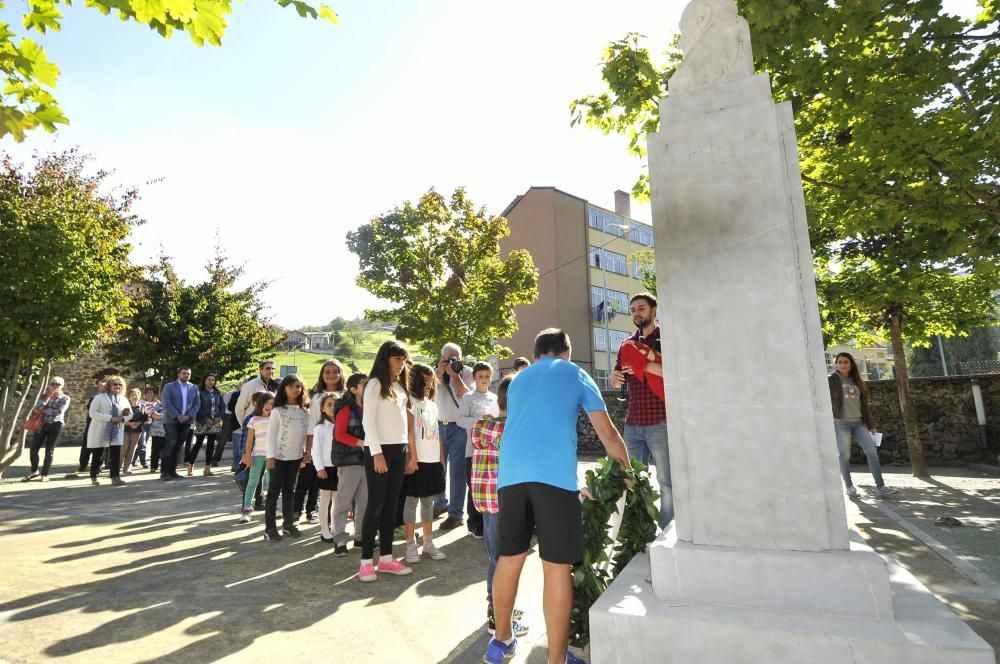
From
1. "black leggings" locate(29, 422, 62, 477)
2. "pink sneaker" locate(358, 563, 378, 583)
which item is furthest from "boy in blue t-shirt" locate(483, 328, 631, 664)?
"black leggings" locate(29, 422, 62, 477)

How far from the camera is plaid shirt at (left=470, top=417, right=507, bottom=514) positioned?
3.74 metres

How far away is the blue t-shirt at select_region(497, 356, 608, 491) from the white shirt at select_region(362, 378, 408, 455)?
75.2 inches

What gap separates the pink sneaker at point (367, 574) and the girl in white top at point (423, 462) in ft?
2.07

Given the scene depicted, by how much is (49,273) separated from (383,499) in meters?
7.90

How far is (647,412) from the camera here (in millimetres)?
4867

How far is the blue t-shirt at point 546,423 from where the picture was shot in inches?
113

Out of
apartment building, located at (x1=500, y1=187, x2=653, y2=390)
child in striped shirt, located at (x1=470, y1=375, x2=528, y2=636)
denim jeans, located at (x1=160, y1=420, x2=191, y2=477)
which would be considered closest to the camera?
child in striped shirt, located at (x1=470, y1=375, x2=528, y2=636)

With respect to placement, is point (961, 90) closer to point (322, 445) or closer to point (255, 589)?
point (322, 445)

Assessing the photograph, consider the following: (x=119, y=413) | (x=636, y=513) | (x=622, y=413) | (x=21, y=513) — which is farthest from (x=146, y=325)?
(x=636, y=513)

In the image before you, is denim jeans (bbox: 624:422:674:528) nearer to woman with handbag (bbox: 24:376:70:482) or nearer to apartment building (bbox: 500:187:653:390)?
woman with handbag (bbox: 24:376:70:482)

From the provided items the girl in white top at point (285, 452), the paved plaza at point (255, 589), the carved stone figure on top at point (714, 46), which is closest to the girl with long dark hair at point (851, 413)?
the paved plaza at point (255, 589)

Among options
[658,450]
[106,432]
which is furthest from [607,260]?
[658,450]

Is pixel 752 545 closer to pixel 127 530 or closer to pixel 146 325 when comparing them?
pixel 127 530

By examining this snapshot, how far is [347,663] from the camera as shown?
3086 millimetres
